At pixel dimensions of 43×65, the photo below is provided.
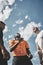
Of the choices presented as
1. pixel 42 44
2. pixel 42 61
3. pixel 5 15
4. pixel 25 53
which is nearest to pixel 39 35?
pixel 42 44

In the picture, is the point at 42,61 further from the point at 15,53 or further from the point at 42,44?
the point at 15,53

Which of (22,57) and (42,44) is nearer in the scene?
(42,44)

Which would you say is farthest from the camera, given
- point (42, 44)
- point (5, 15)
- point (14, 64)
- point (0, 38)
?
point (5, 15)

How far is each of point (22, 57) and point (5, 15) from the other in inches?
49.4

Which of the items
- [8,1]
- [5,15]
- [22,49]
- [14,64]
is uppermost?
[8,1]

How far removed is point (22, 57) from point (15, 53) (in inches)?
3.9

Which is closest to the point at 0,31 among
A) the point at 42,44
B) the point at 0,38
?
the point at 0,38

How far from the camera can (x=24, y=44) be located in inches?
118

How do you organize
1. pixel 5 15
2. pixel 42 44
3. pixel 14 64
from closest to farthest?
pixel 42 44 < pixel 14 64 < pixel 5 15

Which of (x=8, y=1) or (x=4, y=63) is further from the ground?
(x=8, y=1)

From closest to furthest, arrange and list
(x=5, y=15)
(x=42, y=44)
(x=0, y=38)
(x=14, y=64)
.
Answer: (x=0, y=38), (x=42, y=44), (x=14, y=64), (x=5, y=15)

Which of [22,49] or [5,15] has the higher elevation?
[5,15]

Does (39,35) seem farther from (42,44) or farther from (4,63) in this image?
(4,63)

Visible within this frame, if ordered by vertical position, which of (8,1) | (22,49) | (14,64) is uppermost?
(8,1)
